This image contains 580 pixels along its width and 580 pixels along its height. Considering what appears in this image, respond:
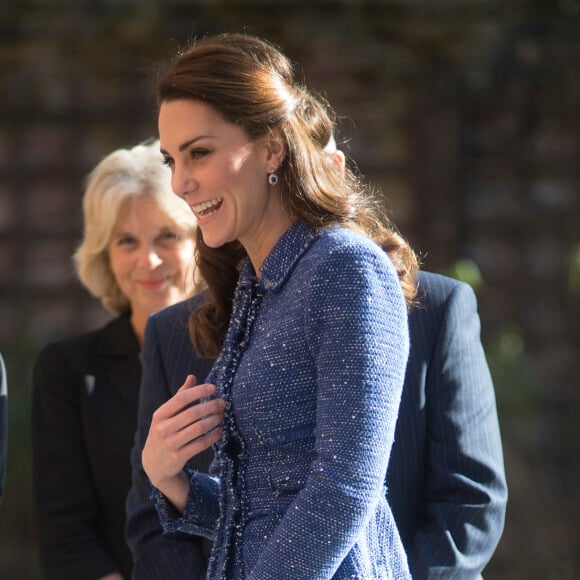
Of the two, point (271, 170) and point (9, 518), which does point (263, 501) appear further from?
point (9, 518)

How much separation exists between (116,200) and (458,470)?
1.34m

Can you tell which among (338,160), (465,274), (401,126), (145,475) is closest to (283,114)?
(338,160)

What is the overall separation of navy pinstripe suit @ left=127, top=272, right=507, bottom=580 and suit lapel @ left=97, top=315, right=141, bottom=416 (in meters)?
0.78

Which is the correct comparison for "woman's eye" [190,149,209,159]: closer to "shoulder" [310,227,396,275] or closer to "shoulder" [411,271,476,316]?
"shoulder" [310,227,396,275]

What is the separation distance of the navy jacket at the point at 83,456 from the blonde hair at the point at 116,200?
0.84 ft

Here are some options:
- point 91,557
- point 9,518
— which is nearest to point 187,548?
point 91,557

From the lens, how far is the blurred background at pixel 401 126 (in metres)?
5.46

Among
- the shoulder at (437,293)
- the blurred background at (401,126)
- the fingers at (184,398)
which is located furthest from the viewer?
the blurred background at (401,126)

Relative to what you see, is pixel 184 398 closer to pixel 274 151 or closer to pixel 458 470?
pixel 274 151

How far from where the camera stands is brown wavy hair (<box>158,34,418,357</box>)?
1814 mm

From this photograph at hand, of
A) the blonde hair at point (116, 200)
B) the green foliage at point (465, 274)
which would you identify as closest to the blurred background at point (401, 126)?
the green foliage at point (465, 274)

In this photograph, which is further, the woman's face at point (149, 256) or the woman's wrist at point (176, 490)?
the woman's face at point (149, 256)

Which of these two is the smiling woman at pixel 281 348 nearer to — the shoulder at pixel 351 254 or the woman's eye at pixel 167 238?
the shoulder at pixel 351 254

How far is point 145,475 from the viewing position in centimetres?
227
